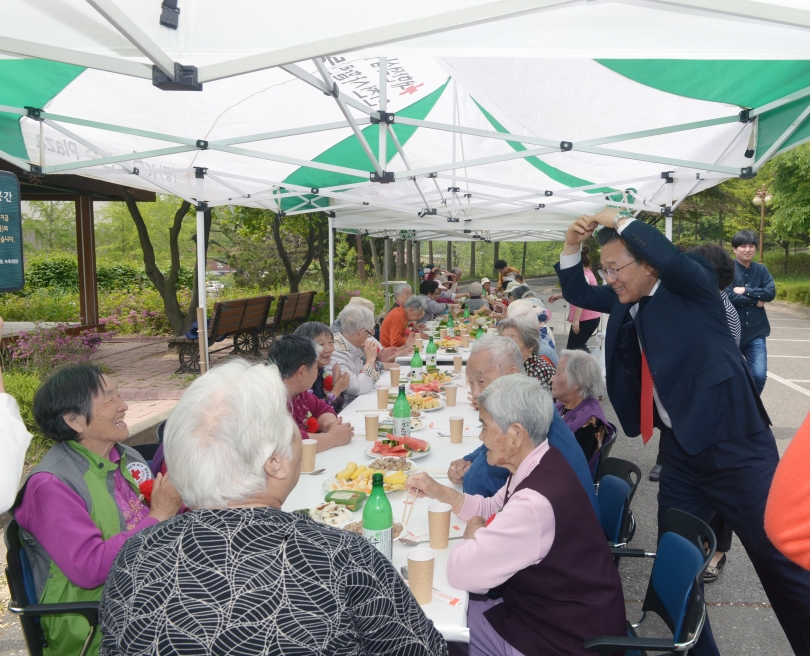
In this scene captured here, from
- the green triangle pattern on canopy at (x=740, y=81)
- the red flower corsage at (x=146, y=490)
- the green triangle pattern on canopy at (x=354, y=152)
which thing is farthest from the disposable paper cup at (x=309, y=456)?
the green triangle pattern on canopy at (x=354, y=152)

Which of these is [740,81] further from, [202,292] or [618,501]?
[202,292]

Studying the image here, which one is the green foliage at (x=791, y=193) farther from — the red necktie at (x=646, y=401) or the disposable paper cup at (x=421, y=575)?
the disposable paper cup at (x=421, y=575)

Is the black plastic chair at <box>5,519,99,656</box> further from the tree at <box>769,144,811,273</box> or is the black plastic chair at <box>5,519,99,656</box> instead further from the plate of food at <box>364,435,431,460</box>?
the tree at <box>769,144,811,273</box>

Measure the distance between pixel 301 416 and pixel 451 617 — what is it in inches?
86.3

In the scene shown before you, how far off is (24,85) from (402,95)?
2.98m

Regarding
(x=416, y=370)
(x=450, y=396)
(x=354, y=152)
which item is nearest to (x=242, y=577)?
(x=450, y=396)

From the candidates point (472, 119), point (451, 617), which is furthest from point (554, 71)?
point (451, 617)

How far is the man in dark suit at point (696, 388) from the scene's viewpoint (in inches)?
103

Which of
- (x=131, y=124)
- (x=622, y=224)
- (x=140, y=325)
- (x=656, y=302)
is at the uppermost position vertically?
(x=131, y=124)

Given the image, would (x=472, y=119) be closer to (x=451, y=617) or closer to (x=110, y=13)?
(x=110, y=13)

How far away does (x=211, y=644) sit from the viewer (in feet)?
3.78

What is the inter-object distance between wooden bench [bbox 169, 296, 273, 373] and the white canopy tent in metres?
2.19

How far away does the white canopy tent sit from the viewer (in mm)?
2312

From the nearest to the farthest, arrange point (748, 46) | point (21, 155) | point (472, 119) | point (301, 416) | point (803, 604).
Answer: point (803, 604), point (748, 46), point (301, 416), point (21, 155), point (472, 119)
